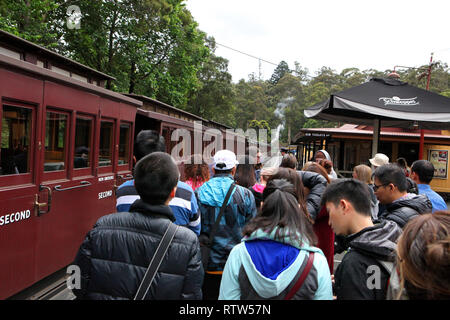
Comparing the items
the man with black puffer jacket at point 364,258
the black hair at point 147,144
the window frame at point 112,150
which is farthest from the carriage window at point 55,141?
the man with black puffer jacket at point 364,258

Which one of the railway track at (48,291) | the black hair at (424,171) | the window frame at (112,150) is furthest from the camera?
the window frame at (112,150)

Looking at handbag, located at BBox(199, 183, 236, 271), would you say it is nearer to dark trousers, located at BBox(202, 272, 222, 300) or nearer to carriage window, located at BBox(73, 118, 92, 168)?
dark trousers, located at BBox(202, 272, 222, 300)

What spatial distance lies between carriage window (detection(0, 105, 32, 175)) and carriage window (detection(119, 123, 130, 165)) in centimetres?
287

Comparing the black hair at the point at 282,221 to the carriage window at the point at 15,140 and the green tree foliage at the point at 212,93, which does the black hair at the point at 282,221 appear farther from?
the green tree foliage at the point at 212,93

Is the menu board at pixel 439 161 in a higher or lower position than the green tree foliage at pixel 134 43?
lower

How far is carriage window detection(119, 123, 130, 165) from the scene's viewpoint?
22.4 feet

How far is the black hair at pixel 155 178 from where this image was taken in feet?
6.41

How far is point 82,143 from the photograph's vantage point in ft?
17.2

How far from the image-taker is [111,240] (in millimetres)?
1852

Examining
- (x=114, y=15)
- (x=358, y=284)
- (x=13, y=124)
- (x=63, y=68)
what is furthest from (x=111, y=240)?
(x=114, y=15)

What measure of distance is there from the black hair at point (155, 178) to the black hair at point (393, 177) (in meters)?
1.84

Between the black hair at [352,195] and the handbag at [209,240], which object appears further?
the handbag at [209,240]

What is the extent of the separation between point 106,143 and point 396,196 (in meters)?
4.68
